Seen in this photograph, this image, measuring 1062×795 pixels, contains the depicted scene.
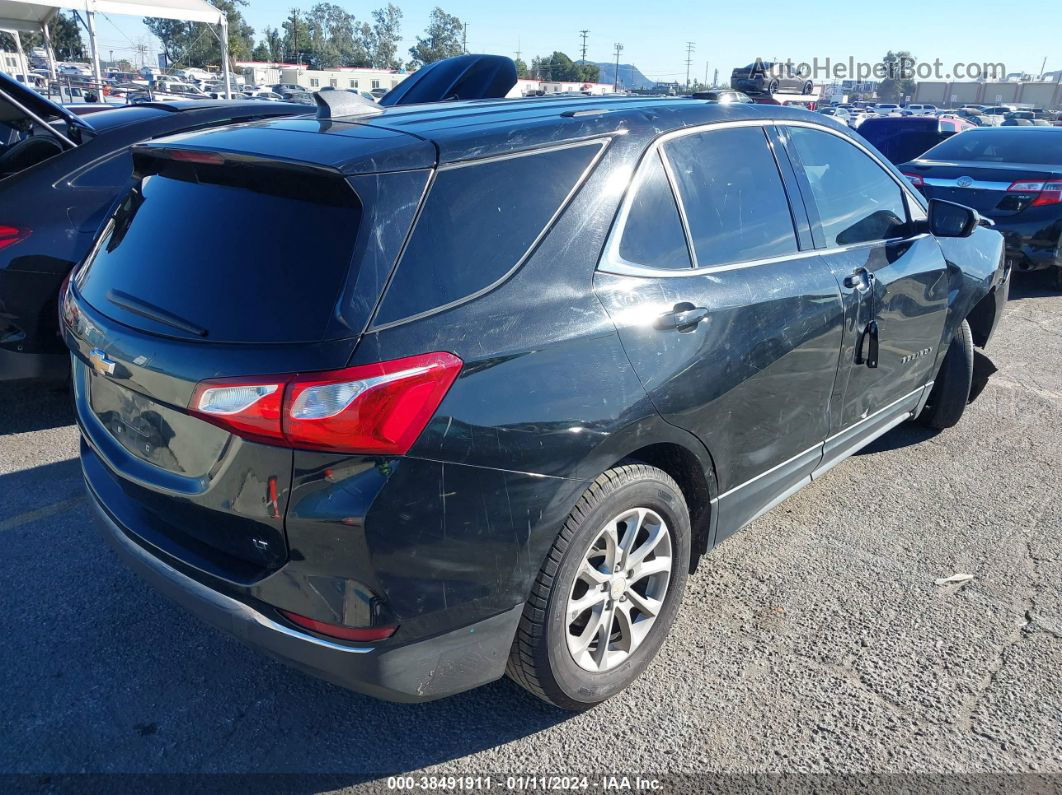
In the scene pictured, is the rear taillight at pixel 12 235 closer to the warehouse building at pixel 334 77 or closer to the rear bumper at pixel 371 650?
the rear bumper at pixel 371 650

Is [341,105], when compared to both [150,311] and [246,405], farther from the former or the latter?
[246,405]

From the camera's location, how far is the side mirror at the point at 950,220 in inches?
155

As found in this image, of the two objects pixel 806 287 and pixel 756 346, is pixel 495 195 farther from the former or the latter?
pixel 806 287

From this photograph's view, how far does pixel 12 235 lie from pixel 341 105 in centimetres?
246

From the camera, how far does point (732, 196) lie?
3.01m

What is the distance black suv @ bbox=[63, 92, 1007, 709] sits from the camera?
2002 mm

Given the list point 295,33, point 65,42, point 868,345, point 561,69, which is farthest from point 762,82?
point 295,33

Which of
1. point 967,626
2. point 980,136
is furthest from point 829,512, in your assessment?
point 980,136

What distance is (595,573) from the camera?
2.50m

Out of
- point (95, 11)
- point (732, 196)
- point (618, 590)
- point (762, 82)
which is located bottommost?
point (618, 590)

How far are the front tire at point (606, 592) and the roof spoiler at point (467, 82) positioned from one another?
3.54 metres

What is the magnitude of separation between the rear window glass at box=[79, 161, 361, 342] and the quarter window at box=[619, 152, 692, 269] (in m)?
0.90

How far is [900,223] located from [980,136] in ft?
23.3

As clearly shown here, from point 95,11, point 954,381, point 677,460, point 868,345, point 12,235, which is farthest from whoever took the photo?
point 95,11
